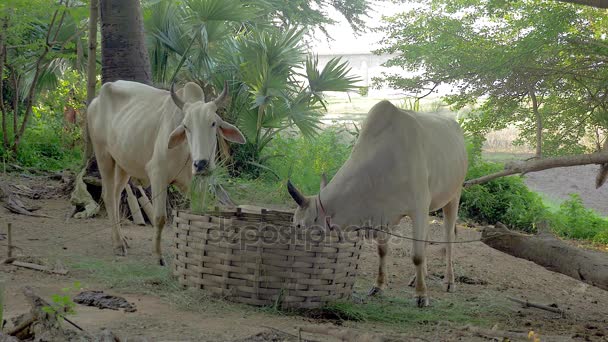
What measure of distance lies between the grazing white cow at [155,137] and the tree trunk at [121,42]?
38.7 inches

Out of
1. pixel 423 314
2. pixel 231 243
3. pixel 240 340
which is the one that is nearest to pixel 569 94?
Answer: pixel 423 314

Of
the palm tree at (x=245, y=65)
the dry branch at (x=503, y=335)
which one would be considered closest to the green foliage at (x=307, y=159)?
the palm tree at (x=245, y=65)

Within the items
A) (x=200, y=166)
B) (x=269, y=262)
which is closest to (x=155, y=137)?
(x=200, y=166)

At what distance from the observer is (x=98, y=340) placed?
9.12 ft

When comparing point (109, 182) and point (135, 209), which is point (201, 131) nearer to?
point (109, 182)

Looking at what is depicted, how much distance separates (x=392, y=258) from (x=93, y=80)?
367 centimetres

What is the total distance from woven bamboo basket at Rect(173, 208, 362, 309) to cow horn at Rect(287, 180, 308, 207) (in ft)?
1.05

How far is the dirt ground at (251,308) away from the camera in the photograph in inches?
142

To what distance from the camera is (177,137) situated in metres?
5.12

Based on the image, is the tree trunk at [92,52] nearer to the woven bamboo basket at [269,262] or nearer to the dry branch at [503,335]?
the woven bamboo basket at [269,262]

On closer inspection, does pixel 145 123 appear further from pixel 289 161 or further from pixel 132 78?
pixel 289 161

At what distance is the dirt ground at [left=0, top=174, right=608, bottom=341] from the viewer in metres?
3.62

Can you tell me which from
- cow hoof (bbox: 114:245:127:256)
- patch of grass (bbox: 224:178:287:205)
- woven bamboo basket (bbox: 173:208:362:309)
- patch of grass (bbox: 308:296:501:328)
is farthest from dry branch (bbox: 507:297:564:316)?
patch of grass (bbox: 224:178:287:205)

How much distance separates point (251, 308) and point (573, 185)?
12.4 meters
